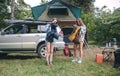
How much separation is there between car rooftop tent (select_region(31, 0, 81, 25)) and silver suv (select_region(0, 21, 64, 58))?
21.0ft

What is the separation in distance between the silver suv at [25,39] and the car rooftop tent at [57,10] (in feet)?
21.0

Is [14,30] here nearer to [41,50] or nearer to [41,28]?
[41,28]

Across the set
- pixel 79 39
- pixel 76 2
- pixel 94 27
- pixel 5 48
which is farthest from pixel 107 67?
pixel 76 2

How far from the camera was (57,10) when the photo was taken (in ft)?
72.9

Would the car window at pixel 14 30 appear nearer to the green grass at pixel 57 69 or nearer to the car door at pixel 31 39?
the car door at pixel 31 39

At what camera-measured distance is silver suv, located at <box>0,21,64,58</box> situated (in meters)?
15.2

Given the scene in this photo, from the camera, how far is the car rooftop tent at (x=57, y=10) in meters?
21.9

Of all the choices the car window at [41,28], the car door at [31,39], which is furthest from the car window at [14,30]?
the car window at [41,28]

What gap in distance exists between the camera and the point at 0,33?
15297 mm

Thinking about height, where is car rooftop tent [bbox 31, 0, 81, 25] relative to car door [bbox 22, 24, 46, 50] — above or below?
above

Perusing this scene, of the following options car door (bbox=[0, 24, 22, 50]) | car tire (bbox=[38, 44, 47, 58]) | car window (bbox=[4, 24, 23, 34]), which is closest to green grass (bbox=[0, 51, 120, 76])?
car tire (bbox=[38, 44, 47, 58])

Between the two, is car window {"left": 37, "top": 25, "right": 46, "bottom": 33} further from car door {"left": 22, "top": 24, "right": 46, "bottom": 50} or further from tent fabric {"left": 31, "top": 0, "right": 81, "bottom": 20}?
tent fabric {"left": 31, "top": 0, "right": 81, "bottom": 20}

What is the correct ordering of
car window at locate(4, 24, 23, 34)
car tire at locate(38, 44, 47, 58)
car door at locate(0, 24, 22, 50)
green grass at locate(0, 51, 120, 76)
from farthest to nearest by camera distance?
car window at locate(4, 24, 23, 34) < car door at locate(0, 24, 22, 50) < car tire at locate(38, 44, 47, 58) < green grass at locate(0, 51, 120, 76)

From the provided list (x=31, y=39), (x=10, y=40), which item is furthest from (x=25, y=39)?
(x=10, y=40)
